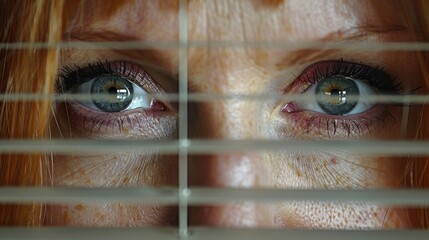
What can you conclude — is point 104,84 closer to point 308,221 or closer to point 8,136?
point 8,136

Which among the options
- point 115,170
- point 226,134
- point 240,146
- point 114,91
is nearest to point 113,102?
point 114,91

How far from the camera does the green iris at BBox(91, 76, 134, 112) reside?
121 centimetres

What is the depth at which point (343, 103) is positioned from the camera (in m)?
1.22

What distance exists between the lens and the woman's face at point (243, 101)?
102 cm

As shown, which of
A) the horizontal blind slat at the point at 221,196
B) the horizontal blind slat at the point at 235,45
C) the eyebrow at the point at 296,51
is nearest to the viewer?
the horizontal blind slat at the point at 221,196

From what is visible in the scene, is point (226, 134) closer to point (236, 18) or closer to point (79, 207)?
point (236, 18)

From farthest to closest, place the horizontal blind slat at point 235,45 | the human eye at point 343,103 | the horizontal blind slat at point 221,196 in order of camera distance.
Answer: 1. the human eye at point 343,103
2. the horizontal blind slat at point 235,45
3. the horizontal blind slat at point 221,196

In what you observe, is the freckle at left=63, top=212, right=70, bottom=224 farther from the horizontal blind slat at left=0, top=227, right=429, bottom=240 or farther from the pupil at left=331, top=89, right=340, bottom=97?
the pupil at left=331, top=89, right=340, bottom=97

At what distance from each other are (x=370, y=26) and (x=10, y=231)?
648 millimetres

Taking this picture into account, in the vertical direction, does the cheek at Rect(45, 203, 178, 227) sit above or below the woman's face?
below

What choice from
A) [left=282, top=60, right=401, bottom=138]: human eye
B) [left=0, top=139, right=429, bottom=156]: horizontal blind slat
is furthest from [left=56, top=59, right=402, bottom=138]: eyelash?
[left=0, top=139, right=429, bottom=156]: horizontal blind slat

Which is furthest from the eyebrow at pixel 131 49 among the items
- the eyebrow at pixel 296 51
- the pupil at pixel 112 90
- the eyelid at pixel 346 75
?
the eyelid at pixel 346 75

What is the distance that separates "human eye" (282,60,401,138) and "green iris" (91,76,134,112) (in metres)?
0.28

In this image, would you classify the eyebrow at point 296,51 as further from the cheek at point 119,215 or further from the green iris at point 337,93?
the cheek at point 119,215
